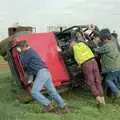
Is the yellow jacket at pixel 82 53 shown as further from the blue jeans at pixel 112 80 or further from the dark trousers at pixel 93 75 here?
the blue jeans at pixel 112 80

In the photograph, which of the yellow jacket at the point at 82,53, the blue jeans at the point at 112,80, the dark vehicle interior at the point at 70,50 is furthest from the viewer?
the dark vehicle interior at the point at 70,50

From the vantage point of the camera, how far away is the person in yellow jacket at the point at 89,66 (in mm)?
12219

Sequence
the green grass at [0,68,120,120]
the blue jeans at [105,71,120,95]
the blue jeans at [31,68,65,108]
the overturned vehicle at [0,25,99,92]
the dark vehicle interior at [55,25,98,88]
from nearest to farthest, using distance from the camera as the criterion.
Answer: the green grass at [0,68,120,120], the blue jeans at [31,68,65,108], the overturned vehicle at [0,25,99,92], the blue jeans at [105,71,120,95], the dark vehicle interior at [55,25,98,88]

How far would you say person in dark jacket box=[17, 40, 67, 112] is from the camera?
438 inches

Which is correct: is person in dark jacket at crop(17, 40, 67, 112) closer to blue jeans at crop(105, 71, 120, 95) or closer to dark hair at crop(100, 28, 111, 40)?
blue jeans at crop(105, 71, 120, 95)

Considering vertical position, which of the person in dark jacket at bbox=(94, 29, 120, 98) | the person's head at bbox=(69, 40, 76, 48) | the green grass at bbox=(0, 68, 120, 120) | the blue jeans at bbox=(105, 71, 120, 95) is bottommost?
the green grass at bbox=(0, 68, 120, 120)

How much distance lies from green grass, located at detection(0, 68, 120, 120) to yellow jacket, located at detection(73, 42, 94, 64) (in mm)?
→ 1028

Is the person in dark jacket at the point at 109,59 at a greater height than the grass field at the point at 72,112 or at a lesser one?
greater

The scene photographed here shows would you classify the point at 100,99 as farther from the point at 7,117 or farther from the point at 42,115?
the point at 7,117

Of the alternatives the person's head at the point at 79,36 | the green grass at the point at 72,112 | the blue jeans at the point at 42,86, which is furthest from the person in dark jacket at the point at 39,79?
the person's head at the point at 79,36

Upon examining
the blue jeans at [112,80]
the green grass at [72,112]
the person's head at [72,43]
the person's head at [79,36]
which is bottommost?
the green grass at [72,112]

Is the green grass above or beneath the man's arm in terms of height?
beneath

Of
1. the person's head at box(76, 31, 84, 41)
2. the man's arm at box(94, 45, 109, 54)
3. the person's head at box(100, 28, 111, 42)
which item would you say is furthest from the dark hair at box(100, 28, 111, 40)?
the person's head at box(76, 31, 84, 41)

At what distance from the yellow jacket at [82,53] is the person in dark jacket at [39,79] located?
1203mm
